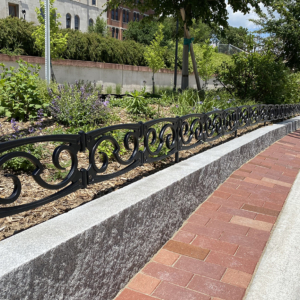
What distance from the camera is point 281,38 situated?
19375 mm

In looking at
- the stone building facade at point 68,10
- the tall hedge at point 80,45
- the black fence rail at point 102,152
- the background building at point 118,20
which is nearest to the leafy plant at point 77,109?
the black fence rail at point 102,152

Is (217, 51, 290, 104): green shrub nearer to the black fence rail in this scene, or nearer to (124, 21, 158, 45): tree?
the black fence rail

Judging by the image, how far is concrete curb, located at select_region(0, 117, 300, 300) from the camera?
1.71 metres

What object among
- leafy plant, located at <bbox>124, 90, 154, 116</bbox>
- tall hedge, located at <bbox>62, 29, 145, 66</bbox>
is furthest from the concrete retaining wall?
leafy plant, located at <bbox>124, 90, 154, 116</bbox>

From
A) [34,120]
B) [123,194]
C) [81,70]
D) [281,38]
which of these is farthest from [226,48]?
[123,194]

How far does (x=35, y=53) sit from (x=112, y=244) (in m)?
18.5

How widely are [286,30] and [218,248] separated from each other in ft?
61.5

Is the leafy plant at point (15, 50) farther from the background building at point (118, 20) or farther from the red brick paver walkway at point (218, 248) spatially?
the background building at point (118, 20)

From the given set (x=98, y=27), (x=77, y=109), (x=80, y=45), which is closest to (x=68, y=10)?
(x=98, y=27)

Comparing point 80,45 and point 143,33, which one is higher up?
point 143,33

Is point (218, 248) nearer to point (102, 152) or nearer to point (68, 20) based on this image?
point (102, 152)

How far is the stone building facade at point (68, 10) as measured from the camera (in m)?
33.1

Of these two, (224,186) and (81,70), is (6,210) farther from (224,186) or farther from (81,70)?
(81,70)

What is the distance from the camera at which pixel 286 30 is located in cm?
1886
